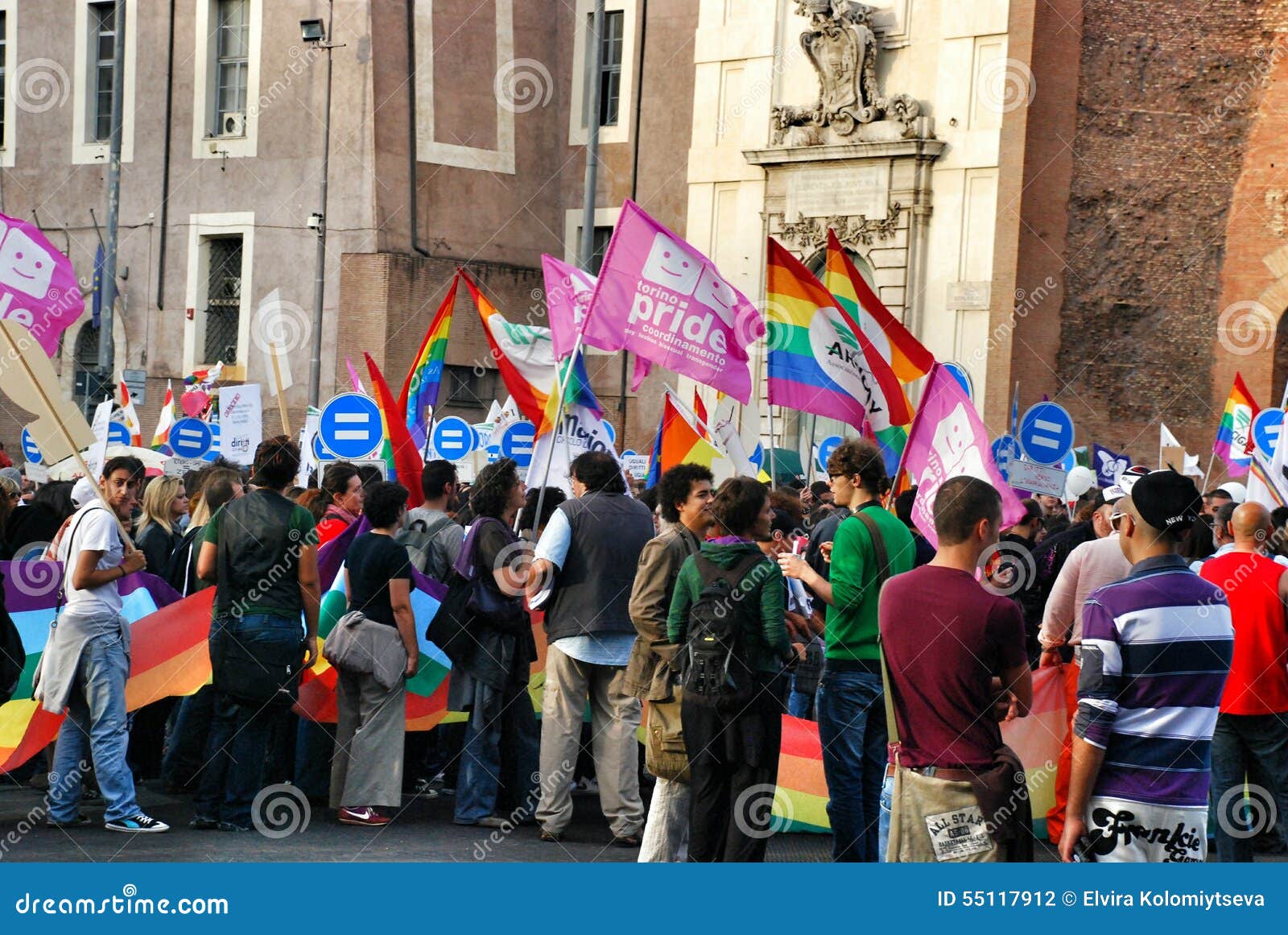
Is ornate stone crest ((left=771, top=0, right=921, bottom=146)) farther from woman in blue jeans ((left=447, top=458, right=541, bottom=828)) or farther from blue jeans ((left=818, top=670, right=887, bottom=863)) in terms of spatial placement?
blue jeans ((left=818, top=670, right=887, bottom=863))

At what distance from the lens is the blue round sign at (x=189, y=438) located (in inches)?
725

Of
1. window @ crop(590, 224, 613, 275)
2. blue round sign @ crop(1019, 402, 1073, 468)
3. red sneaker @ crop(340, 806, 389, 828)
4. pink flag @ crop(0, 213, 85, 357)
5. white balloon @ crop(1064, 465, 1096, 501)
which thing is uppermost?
window @ crop(590, 224, 613, 275)

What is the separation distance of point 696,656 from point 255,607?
2682mm

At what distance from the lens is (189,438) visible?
18562mm

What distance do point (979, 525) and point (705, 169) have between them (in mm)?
25556

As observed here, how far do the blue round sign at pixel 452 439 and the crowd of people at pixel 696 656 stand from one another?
6479mm

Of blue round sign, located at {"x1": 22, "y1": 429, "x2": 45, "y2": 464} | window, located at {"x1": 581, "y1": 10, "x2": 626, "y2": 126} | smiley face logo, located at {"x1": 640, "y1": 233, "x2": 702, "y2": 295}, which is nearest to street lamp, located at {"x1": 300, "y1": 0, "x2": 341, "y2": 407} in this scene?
window, located at {"x1": 581, "y1": 10, "x2": 626, "y2": 126}

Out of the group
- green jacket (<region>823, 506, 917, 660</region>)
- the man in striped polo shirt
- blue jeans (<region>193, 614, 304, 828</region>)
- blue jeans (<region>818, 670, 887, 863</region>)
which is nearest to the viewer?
the man in striped polo shirt

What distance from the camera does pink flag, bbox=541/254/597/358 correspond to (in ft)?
46.5

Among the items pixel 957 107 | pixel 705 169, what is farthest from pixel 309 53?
pixel 957 107

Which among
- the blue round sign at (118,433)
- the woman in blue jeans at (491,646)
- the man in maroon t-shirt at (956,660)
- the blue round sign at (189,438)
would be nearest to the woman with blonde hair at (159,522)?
the woman in blue jeans at (491,646)

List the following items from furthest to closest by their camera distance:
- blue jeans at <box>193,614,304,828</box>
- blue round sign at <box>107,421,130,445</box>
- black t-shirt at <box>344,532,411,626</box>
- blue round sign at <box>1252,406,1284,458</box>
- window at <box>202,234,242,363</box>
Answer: window at <box>202,234,242,363</box>
blue round sign at <box>107,421,130,445</box>
blue round sign at <box>1252,406,1284,458</box>
black t-shirt at <box>344,532,411,626</box>
blue jeans at <box>193,614,304,828</box>

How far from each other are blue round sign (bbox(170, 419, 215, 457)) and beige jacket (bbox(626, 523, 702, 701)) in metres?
10.9

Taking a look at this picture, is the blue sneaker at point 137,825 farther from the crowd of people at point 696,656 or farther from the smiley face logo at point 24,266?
the smiley face logo at point 24,266
